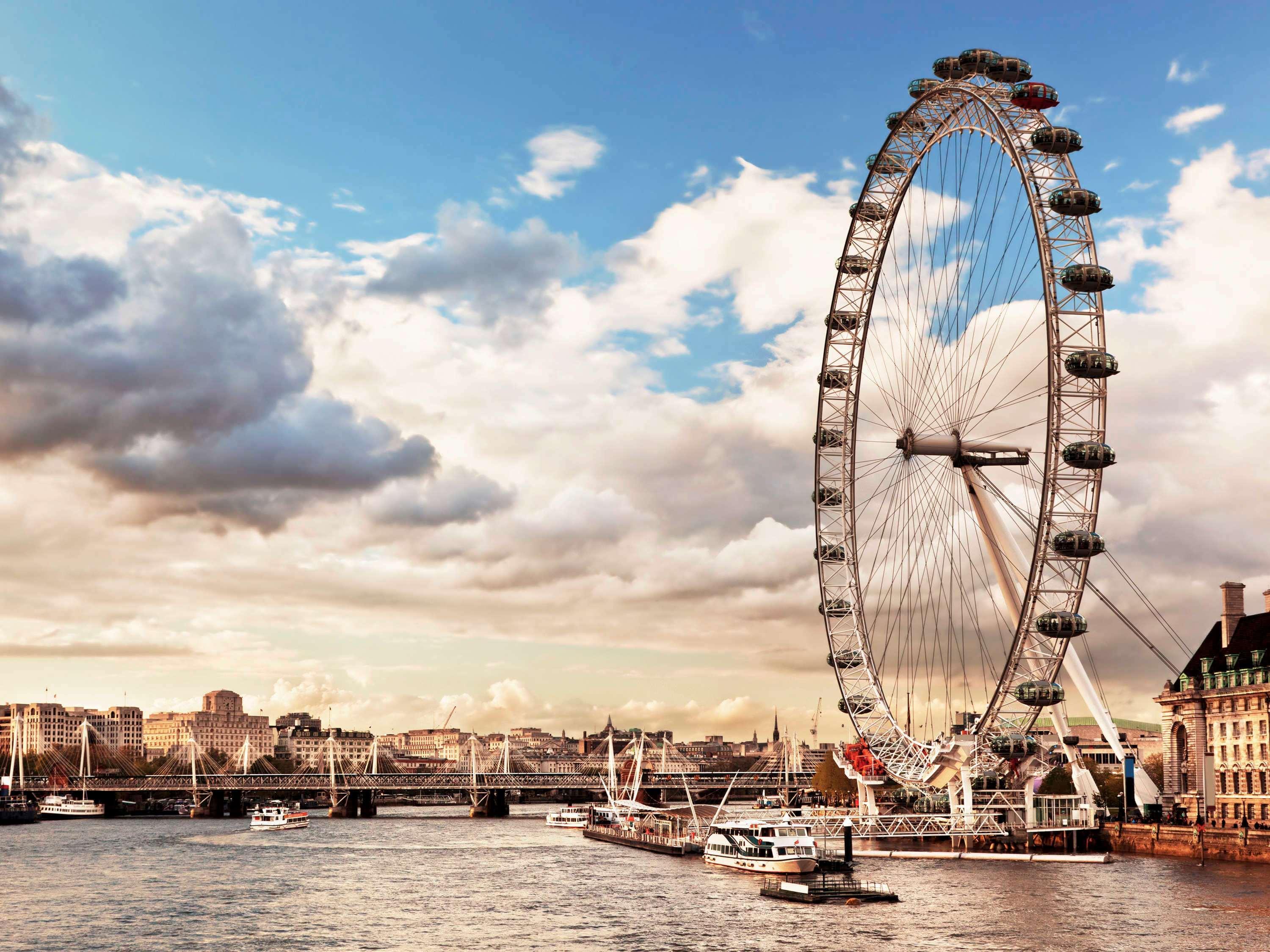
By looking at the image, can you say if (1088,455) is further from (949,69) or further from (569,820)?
(569,820)

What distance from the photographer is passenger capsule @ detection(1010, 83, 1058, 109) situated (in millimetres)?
82750

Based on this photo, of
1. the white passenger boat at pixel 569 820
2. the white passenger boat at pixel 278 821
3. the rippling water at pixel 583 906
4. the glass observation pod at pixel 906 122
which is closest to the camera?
the rippling water at pixel 583 906

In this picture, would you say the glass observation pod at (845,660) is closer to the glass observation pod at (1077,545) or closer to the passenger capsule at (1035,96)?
the glass observation pod at (1077,545)

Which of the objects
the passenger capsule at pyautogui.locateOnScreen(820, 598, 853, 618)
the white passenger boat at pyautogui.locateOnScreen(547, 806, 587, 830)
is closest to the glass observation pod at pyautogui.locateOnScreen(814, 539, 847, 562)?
the passenger capsule at pyautogui.locateOnScreen(820, 598, 853, 618)

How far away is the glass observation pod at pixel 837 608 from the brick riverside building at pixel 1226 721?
73.9ft

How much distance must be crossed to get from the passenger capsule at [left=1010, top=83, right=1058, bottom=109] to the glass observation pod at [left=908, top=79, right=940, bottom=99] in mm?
8707

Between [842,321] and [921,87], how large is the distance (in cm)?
1832

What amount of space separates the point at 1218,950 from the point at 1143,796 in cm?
5121

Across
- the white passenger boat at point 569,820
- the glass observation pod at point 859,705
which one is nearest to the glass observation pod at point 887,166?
the glass observation pod at point 859,705

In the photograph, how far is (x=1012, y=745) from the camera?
296 feet

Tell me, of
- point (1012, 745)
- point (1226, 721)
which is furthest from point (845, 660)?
point (1226, 721)

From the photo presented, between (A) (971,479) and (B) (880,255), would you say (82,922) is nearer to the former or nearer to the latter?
(A) (971,479)

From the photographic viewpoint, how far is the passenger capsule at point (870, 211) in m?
100

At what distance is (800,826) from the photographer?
91188 millimetres
